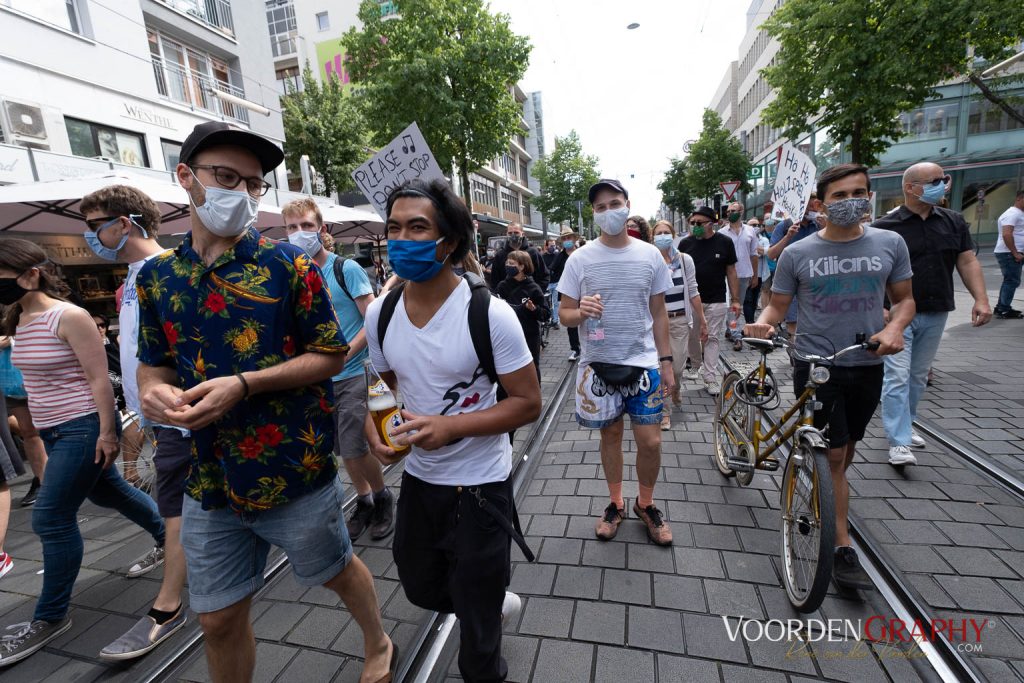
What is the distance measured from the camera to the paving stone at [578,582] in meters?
2.76

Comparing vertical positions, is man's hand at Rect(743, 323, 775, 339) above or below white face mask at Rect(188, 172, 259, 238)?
below

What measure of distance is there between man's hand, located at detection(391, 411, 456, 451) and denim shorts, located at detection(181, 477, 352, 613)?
547 millimetres

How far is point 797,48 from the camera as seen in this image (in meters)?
13.9

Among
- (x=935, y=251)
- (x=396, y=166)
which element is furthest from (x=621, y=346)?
(x=935, y=251)

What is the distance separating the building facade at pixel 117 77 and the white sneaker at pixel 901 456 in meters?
14.2

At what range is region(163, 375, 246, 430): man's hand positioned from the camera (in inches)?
60.1

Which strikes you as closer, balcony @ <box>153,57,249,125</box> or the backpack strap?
the backpack strap

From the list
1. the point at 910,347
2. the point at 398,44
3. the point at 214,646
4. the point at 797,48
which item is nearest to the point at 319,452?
the point at 214,646

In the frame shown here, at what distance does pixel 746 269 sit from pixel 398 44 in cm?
1493

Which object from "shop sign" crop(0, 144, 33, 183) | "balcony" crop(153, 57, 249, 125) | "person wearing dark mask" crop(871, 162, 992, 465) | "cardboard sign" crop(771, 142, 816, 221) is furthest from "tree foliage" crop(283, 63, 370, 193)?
"person wearing dark mask" crop(871, 162, 992, 465)

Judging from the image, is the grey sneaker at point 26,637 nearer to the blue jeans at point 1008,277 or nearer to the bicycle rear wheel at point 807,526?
the bicycle rear wheel at point 807,526

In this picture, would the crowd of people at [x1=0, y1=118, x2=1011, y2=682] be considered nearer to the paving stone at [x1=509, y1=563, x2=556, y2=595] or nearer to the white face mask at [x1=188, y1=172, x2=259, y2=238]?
the white face mask at [x1=188, y1=172, x2=259, y2=238]

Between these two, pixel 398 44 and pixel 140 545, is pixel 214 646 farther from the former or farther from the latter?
pixel 398 44

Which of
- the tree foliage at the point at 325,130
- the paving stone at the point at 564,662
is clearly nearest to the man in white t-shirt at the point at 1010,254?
the paving stone at the point at 564,662
